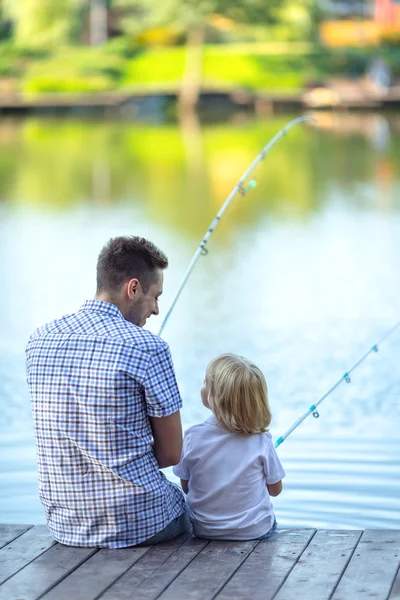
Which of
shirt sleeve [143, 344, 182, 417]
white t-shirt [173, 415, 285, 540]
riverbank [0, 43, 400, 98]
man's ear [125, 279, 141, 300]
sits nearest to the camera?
shirt sleeve [143, 344, 182, 417]

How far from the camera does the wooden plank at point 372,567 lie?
2545 mm

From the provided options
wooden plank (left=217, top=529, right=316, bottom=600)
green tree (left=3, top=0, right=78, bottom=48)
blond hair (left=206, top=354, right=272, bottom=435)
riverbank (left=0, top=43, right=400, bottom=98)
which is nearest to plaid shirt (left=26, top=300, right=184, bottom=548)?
blond hair (left=206, top=354, right=272, bottom=435)

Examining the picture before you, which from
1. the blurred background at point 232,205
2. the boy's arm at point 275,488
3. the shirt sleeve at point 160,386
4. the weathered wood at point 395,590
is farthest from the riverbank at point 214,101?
the weathered wood at point 395,590

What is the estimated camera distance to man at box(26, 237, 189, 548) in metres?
2.71

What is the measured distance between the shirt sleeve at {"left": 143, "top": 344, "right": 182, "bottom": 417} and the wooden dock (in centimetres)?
35

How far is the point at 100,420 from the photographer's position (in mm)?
2725

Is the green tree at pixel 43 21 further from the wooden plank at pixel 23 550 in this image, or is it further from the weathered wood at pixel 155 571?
the weathered wood at pixel 155 571

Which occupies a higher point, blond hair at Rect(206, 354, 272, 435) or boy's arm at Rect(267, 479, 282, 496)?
blond hair at Rect(206, 354, 272, 435)

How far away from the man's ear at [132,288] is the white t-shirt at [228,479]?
1.27 feet

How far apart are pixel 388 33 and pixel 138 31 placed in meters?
9.10

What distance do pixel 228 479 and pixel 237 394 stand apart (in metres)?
0.22

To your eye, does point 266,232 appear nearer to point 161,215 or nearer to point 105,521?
point 161,215

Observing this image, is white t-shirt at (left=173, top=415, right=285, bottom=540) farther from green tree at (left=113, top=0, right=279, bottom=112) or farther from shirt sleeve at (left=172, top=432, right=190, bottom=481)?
green tree at (left=113, top=0, right=279, bottom=112)

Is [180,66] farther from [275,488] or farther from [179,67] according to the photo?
[275,488]
